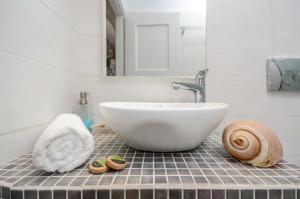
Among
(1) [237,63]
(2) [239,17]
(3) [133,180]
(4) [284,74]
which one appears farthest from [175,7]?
(3) [133,180]

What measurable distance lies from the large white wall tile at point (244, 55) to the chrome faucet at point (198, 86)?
12cm

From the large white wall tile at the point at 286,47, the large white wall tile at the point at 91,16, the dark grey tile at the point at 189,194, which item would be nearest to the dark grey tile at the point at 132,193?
the dark grey tile at the point at 189,194

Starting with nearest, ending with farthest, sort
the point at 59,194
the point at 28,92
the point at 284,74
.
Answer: the point at 59,194 < the point at 28,92 < the point at 284,74

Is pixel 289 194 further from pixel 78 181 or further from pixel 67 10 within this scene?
pixel 67 10

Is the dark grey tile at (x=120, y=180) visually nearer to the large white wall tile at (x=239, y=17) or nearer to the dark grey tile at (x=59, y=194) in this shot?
the dark grey tile at (x=59, y=194)

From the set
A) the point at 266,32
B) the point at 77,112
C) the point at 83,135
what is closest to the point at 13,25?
the point at 83,135

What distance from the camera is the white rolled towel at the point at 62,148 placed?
1.46ft

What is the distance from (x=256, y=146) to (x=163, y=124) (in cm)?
26

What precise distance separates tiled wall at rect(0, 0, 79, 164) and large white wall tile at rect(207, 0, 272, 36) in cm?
76

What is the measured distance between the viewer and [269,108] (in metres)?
1.03

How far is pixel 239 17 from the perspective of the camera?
102cm

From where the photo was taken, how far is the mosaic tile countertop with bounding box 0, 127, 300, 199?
40cm

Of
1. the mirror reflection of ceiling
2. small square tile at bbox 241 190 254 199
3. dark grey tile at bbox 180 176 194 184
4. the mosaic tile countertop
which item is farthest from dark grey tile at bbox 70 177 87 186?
the mirror reflection of ceiling

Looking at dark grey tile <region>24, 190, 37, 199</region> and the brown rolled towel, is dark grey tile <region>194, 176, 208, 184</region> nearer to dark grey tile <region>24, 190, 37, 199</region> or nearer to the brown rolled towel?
the brown rolled towel
